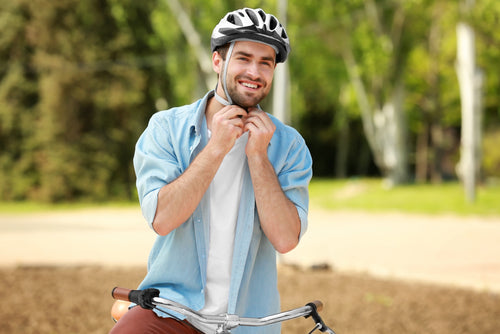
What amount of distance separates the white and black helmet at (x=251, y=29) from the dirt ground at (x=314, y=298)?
4728 mm

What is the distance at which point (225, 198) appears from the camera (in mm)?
2334

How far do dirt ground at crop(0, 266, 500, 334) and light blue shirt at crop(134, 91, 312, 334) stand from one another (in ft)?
14.5

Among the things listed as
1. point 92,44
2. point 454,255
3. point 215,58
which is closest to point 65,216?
point 92,44

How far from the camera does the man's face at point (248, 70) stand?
2.29 metres

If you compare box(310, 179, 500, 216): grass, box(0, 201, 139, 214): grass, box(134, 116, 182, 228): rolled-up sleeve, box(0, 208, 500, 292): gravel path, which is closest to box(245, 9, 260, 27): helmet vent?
box(134, 116, 182, 228): rolled-up sleeve

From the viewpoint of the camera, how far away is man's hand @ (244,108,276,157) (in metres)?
2.26

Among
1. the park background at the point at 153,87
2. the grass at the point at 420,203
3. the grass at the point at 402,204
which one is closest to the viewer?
the grass at the point at 420,203

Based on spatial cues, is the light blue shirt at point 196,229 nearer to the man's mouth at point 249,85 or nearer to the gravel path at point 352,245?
the man's mouth at point 249,85

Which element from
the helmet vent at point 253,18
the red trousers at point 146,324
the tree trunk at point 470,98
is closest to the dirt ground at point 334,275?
the red trousers at point 146,324

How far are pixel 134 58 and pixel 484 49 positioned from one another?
1188 centimetres

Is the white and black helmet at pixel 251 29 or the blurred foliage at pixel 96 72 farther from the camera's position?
the blurred foliage at pixel 96 72

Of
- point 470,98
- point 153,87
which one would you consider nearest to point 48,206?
point 153,87

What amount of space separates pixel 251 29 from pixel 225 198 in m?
0.56

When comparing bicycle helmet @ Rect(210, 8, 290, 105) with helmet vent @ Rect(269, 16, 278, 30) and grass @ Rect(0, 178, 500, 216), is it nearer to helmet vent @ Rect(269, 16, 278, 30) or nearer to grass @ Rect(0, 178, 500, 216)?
helmet vent @ Rect(269, 16, 278, 30)
